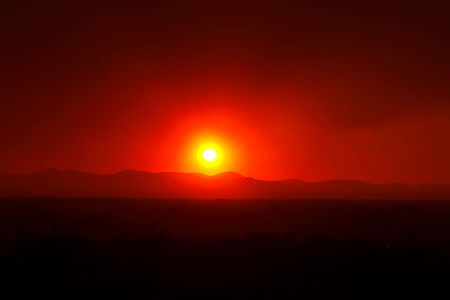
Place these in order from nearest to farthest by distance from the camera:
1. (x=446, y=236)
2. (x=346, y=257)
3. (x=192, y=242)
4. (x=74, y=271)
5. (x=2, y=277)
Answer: (x=2, y=277) → (x=74, y=271) → (x=346, y=257) → (x=192, y=242) → (x=446, y=236)

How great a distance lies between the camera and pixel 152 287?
20266mm

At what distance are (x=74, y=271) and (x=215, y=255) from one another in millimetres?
8684

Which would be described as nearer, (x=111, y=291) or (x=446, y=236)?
(x=111, y=291)

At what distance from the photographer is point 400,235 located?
139 ft

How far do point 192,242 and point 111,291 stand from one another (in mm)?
13159

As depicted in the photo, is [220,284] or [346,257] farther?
[346,257]

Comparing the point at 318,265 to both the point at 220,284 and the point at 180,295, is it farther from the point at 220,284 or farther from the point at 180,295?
the point at 180,295

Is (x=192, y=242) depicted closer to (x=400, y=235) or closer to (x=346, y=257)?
(x=346, y=257)

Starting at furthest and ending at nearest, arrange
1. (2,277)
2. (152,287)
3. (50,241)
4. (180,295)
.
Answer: (50,241), (2,277), (152,287), (180,295)

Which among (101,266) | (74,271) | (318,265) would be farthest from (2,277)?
(318,265)

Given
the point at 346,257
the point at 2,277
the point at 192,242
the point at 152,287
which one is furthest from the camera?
the point at 192,242

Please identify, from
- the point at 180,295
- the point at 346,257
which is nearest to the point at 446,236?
the point at 346,257

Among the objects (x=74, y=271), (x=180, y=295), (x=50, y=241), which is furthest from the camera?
(x=50, y=241)

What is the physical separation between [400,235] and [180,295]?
30598 mm
